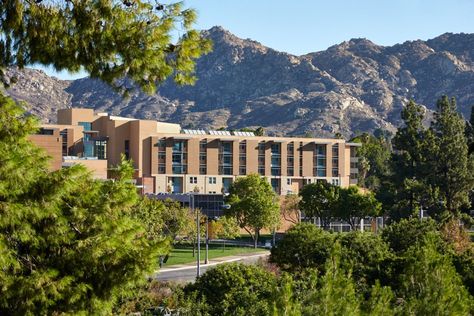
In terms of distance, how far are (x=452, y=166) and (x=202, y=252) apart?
25700 mm

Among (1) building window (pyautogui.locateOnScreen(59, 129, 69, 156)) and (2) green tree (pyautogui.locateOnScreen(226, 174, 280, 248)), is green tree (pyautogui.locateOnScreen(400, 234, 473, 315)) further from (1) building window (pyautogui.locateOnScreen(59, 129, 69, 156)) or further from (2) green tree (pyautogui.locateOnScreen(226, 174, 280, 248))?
(1) building window (pyautogui.locateOnScreen(59, 129, 69, 156))

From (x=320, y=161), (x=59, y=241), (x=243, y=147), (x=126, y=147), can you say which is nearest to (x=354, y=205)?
(x=243, y=147)

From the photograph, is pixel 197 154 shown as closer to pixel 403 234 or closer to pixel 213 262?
pixel 213 262

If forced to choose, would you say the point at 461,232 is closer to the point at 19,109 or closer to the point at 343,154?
the point at 19,109

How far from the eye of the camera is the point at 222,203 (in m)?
106

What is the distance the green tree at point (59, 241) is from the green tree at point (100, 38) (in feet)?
4.00

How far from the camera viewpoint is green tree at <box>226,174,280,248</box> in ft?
297

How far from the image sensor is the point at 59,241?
14922 millimetres

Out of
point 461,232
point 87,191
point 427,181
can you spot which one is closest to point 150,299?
point 87,191

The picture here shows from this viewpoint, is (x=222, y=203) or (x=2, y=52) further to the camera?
(x=222, y=203)

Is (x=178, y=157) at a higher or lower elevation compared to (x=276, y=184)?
higher

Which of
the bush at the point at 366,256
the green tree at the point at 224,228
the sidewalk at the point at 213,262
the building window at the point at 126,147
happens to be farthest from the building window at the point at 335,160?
the bush at the point at 366,256

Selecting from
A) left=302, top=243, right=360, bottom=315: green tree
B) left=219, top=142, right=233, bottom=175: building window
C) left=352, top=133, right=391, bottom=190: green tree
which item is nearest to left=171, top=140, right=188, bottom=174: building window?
left=219, top=142, right=233, bottom=175: building window

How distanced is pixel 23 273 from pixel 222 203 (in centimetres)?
9119
